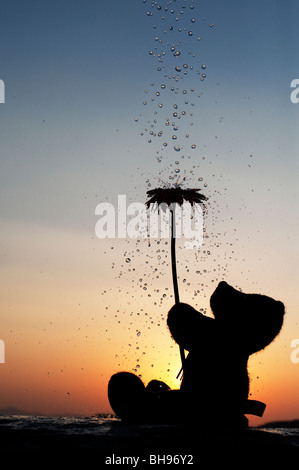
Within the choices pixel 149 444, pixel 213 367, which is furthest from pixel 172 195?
pixel 149 444

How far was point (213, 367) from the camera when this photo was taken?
1041 cm

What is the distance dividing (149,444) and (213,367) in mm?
3301

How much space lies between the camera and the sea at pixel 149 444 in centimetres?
700

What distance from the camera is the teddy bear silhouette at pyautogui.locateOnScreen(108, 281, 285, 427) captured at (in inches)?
401

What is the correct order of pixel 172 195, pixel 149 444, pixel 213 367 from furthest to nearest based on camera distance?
pixel 172 195
pixel 213 367
pixel 149 444

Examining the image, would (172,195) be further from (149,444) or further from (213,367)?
(149,444)

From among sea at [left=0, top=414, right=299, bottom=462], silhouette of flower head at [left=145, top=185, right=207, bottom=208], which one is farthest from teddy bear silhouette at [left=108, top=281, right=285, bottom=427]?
silhouette of flower head at [left=145, top=185, right=207, bottom=208]

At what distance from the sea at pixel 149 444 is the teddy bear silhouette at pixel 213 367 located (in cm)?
119

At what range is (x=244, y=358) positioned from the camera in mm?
10445

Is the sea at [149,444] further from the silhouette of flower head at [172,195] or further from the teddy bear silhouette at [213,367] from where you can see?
the silhouette of flower head at [172,195]

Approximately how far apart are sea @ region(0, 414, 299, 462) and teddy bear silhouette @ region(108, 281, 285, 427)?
1.19 m
